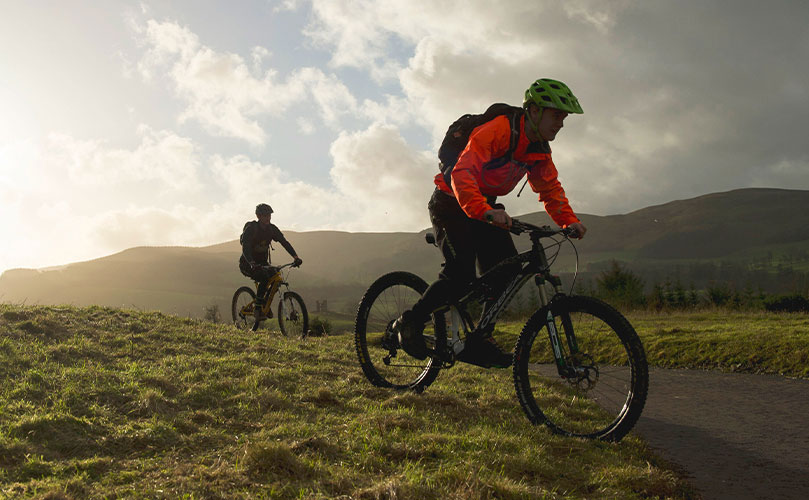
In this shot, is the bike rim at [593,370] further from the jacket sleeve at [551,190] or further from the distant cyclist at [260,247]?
the distant cyclist at [260,247]

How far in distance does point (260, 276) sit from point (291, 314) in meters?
1.22

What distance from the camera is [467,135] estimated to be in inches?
205

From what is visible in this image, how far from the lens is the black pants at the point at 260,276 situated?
1288 centimetres

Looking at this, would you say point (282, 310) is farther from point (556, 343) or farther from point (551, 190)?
point (556, 343)

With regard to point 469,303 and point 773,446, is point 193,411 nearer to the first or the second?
point 469,303

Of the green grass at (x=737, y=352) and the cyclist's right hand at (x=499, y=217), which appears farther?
the green grass at (x=737, y=352)

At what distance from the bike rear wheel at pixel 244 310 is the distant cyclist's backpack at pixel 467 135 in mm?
9463

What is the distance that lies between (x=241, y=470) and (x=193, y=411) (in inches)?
72.9

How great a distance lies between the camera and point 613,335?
4238 mm

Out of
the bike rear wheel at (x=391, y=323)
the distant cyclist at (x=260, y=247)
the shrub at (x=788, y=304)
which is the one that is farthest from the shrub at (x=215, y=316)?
the shrub at (x=788, y=304)

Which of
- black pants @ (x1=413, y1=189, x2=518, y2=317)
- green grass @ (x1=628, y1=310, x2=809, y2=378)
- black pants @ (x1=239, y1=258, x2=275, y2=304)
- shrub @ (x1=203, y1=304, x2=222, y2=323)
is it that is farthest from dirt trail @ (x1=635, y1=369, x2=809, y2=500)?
shrub @ (x1=203, y1=304, x2=222, y2=323)

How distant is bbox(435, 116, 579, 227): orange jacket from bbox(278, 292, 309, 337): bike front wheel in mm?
7967

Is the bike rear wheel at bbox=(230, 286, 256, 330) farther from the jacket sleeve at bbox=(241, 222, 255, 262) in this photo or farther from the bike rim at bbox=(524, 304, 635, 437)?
the bike rim at bbox=(524, 304, 635, 437)

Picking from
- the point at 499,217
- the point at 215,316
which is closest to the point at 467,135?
the point at 499,217
